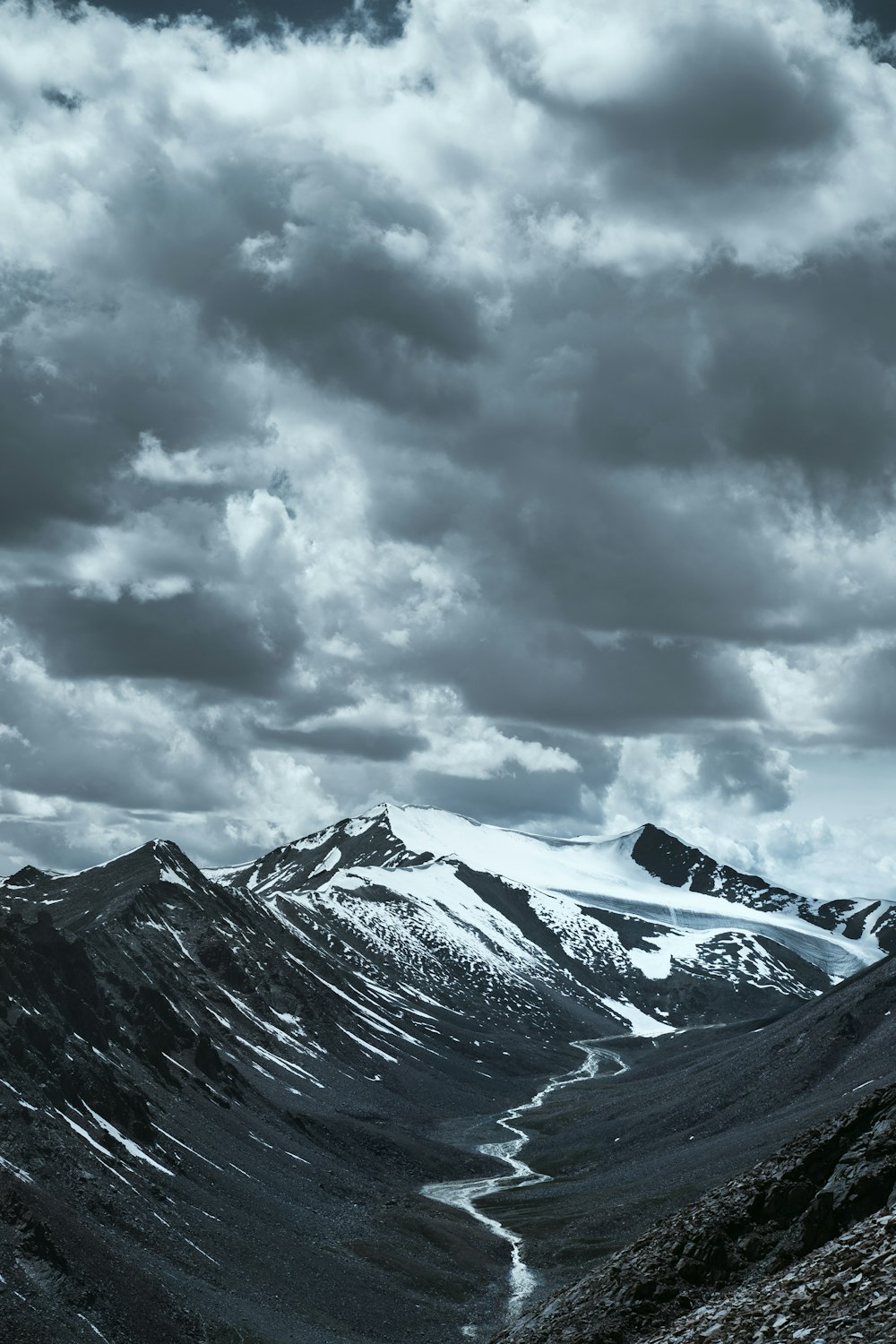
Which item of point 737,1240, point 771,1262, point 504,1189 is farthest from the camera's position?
point 504,1189

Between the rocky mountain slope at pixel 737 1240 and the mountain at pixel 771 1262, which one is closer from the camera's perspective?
the mountain at pixel 771 1262

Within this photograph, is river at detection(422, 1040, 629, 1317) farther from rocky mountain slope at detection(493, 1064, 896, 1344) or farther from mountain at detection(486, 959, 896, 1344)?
rocky mountain slope at detection(493, 1064, 896, 1344)

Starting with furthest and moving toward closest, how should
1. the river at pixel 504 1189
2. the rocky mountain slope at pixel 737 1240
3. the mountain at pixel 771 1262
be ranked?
the river at pixel 504 1189 → the rocky mountain slope at pixel 737 1240 → the mountain at pixel 771 1262

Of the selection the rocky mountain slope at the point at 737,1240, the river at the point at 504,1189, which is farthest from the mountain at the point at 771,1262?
the river at the point at 504,1189

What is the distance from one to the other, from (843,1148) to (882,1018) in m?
156

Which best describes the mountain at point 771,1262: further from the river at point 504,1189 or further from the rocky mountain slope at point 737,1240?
the river at point 504,1189

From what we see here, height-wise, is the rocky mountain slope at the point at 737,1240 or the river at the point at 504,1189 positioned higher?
the rocky mountain slope at the point at 737,1240

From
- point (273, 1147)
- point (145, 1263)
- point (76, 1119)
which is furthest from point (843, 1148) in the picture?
point (273, 1147)

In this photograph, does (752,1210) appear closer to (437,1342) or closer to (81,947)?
(437,1342)

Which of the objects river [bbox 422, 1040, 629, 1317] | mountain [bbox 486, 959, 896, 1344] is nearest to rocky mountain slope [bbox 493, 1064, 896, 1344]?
mountain [bbox 486, 959, 896, 1344]

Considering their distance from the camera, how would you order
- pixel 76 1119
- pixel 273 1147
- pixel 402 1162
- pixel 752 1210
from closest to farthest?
pixel 752 1210 → pixel 76 1119 → pixel 273 1147 → pixel 402 1162

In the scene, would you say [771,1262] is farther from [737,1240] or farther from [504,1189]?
[504,1189]

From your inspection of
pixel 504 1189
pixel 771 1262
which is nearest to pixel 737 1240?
pixel 771 1262

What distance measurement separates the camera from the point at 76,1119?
4446 inches
